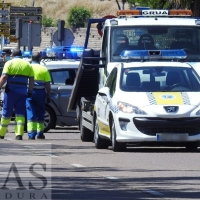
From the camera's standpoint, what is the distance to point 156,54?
66.2 feet

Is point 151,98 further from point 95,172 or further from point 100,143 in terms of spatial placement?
point 95,172

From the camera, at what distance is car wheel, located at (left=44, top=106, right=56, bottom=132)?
80.2 feet

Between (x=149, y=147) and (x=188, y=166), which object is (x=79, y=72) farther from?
(x=188, y=166)

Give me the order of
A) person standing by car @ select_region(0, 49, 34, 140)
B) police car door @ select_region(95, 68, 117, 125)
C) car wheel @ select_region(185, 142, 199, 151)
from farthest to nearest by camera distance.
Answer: person standing by car @ select_region(0, 49, 34, 140) < police car door @ select_region(95, 68, 117, 125) < car wheel @ select_region(185, 142, 199, 151)

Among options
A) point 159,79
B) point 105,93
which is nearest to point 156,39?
point 159,79

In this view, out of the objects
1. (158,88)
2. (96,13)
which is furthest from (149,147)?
(96,13)

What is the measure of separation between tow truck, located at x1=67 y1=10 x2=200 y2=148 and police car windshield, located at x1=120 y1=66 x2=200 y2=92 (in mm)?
1022

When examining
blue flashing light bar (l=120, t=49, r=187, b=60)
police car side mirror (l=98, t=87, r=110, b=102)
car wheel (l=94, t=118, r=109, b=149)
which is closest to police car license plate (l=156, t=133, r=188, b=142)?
police car side mirror (l=98, t=87, r=110, b=102)

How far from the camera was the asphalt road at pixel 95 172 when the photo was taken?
1196 cm

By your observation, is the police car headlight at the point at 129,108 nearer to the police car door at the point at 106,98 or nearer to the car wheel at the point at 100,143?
the police car door at the point at 106,98

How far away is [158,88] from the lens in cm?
1867

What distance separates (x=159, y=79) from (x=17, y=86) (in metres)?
3.72

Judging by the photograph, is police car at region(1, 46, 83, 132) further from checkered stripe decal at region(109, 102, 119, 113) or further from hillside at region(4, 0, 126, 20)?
hillside at region(4, 0, 126, 20)

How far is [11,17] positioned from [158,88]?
24.4m
